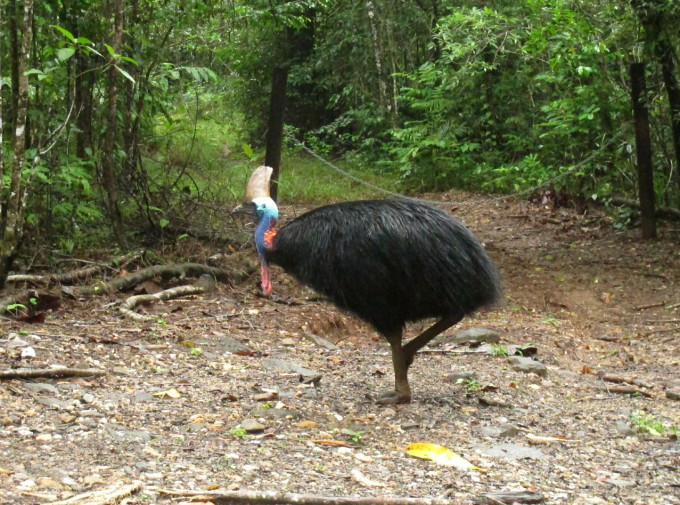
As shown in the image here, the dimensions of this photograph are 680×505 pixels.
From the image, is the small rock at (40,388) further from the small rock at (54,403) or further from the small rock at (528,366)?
the small rock at (528,366)

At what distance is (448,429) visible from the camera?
13.4 ft

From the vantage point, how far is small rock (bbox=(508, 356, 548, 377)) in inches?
207

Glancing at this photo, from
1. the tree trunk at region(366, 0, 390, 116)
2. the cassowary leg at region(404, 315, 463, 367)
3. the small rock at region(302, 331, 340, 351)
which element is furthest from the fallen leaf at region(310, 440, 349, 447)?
the tree trunk at region(366, 0, 390, 116)

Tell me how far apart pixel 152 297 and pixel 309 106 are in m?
10.9

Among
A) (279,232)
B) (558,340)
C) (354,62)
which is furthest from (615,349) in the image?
(354,62)

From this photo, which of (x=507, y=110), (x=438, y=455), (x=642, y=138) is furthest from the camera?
(x=507, y=110)

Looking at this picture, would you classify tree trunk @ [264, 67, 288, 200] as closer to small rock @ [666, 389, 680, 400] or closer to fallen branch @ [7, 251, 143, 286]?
fallen branch @ [7, 251, 143, 286]

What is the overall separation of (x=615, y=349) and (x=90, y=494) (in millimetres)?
4539

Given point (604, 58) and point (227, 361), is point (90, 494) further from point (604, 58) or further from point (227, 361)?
point (604, 58)

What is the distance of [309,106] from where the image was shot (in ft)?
54.4

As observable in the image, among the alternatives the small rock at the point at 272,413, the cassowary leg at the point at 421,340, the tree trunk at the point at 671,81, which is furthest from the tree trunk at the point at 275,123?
the small rock at the point at 272,413

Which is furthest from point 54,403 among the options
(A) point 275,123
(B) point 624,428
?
(A) point 275,123

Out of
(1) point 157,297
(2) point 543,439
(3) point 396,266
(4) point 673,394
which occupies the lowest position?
(4) point 673,394

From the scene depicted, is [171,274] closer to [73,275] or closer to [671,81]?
[73,275]
